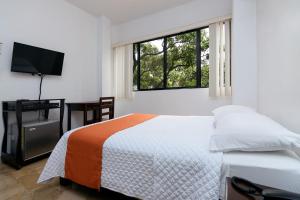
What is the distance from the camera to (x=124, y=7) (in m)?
3.23

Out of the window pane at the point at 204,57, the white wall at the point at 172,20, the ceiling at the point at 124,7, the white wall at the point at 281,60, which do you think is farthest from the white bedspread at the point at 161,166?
the ceiling at the point at 124,7

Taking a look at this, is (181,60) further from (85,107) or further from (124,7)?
(85,107)

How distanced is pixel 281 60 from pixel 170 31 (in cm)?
227

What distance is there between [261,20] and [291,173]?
1.85 metres

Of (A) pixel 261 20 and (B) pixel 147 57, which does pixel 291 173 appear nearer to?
(A) pixel 261 20

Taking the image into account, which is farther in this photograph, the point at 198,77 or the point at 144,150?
the point at 198,77

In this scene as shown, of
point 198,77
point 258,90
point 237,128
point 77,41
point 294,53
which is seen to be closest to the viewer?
point 237,128

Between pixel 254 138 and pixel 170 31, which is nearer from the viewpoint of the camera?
pixel 254 138

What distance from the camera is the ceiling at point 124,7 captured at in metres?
3.05

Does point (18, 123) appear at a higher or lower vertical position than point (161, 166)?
higher

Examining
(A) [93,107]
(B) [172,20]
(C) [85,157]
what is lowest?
(C) [85,157]

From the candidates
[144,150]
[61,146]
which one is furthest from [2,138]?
[144,150]

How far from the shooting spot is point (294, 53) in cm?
111

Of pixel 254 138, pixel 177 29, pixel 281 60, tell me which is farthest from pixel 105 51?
pixel 254 138
